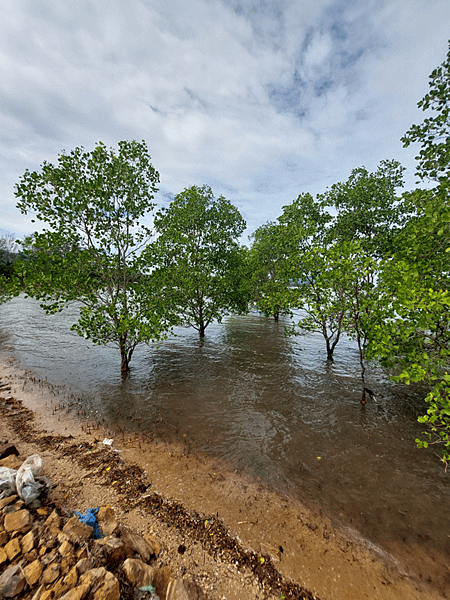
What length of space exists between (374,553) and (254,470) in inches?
110

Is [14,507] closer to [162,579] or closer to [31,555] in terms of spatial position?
[31,555]

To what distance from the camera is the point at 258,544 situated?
423 cm

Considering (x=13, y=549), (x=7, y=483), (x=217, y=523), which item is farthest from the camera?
(x=217, y=523)

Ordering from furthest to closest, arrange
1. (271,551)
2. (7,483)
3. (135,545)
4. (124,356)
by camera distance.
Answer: (124,356), (7,483), (271,551), (135,545)

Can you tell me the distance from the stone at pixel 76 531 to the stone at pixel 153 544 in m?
0.99

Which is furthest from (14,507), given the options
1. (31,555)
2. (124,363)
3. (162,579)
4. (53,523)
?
(124,363)

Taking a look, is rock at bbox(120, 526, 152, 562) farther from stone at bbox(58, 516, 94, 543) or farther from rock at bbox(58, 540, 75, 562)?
rock at bbox(58, 540, 75, 562)

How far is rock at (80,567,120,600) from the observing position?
2885 millimetres

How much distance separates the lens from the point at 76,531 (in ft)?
12.0

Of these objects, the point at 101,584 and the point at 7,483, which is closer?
the point at 101,584

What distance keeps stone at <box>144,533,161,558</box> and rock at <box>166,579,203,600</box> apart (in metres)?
0.58

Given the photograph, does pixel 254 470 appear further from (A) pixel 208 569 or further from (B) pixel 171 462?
(A) pixel 208 569

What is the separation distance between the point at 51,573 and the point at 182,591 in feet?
5.93

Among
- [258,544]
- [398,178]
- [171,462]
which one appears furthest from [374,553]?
[398,178]
